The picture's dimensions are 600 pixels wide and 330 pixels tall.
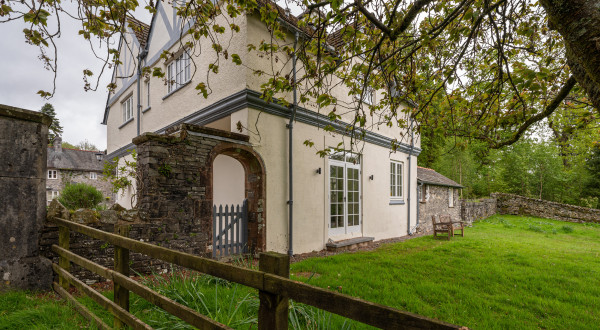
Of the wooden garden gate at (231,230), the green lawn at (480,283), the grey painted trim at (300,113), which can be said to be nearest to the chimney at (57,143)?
the wooden garden gate at (231,230)

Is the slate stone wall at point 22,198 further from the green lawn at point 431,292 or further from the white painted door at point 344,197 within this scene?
the white painted door at point 344,197

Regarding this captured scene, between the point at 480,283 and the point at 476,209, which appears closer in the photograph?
the point at 480,283

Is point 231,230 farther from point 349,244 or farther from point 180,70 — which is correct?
point 180,70

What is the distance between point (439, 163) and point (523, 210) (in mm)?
8080

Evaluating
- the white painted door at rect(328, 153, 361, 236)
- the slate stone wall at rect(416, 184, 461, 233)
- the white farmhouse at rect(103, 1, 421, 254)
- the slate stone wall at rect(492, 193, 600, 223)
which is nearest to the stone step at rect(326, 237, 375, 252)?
the white farmhouse at rect(103, 1, 421, 254)

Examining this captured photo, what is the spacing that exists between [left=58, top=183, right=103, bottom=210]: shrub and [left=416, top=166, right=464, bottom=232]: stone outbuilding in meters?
14.7

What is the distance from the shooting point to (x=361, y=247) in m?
9.98

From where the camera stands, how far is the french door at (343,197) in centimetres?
940

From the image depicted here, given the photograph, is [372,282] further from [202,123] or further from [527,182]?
[527,182]

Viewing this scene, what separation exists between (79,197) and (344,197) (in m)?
10.4

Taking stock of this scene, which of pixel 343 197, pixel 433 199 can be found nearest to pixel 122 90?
pixel 343 197

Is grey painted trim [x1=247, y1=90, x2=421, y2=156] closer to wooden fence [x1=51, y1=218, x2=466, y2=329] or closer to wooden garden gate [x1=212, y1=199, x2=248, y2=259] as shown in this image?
wooden garden gate [x1=212, y1=199, x2=248, y2=259]

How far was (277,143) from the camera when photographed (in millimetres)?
7750

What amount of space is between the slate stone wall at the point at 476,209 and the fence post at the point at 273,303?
19074 millimetres
